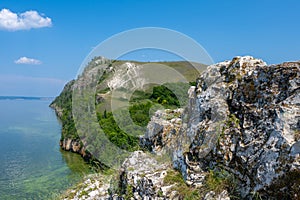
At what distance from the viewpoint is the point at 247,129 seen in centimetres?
550

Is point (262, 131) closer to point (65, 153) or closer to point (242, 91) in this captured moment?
point (242, 91)

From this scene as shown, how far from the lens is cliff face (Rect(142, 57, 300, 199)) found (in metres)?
4.56

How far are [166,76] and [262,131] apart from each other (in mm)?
46036

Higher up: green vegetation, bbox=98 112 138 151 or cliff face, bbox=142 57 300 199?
cliff face, bbox=142 57 300 199

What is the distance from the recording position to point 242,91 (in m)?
5.99

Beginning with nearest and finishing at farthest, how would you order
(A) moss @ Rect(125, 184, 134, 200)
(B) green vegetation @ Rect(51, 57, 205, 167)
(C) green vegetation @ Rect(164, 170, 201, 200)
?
(C) green vegetation @ Rect(164, 170, 201, 200), (A) moss @ Rect(125, 184, 134, 200), (B) green vegetation @ Rect(51, 57, 205, 167)

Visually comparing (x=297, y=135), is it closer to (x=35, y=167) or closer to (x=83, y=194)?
(x=83, y=194)

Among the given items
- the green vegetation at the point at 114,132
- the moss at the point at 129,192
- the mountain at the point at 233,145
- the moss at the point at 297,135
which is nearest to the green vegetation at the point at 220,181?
the mountain at the point at 233,145

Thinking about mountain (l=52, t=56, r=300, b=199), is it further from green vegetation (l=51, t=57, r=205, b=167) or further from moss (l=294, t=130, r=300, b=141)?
green vegetation (l=51, t=57, r=205, b=167)

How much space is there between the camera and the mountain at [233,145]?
4.62 m

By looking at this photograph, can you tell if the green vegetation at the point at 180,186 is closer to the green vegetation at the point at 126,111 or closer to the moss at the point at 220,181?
the moss at the point at 220,181

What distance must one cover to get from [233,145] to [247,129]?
0.43 m

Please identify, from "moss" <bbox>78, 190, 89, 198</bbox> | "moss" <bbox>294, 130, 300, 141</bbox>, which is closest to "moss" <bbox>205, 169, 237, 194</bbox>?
"moss" <bbox>294, 130, 300, 141</bbox>

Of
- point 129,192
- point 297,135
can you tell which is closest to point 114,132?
point 129,192
